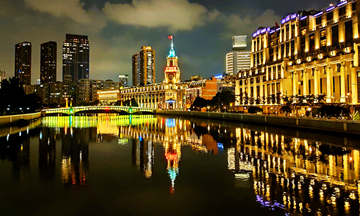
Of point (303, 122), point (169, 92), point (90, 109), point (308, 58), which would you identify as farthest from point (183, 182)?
point (169, 92)

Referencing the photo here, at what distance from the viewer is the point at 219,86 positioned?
504 ft

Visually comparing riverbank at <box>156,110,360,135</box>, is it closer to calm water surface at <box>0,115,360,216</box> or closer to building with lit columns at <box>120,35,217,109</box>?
calm water surface at <box>0,115,360,216</box>

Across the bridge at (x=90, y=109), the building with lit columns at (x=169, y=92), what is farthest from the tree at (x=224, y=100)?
the building with lit columns at (x=169, y=92)

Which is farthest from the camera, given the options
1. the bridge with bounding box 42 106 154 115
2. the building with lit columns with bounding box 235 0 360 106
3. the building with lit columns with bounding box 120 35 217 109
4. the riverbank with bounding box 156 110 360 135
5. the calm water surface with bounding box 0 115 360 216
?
the building with lit columns with bounding box 120 35 217 109

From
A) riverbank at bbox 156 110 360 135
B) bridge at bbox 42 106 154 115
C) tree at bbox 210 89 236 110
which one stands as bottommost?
riverbank at bbox 156 110 360 135

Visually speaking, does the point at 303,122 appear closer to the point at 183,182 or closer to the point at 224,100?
the point at 183,182

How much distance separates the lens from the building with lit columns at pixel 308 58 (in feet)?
188

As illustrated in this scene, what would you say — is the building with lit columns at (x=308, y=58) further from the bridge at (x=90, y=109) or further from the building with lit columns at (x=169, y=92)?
the building with lit columns at (x=169, y=92)

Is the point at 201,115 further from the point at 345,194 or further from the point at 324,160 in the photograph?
the point at 345,194

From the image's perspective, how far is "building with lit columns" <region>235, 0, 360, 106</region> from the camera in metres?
57.2

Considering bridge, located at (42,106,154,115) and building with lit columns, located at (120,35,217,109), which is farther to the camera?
building with lit columns, located at (120,35,217,109)

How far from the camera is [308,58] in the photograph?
69.7 m

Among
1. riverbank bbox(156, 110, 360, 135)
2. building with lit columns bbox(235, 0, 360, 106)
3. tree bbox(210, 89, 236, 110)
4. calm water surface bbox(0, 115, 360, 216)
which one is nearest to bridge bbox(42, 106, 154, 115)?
tree bbox(210, 89, 236, 110)

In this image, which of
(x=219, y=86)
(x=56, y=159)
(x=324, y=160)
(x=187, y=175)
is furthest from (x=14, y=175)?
(x=219, y=86)
